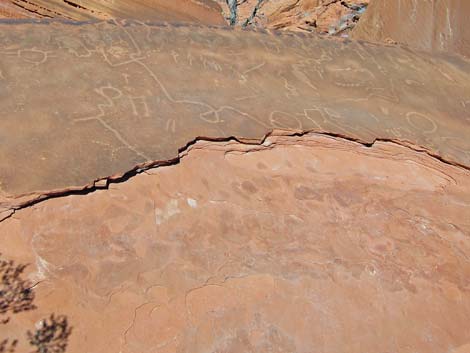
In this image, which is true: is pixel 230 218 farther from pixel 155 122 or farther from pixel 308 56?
pixel 308 56

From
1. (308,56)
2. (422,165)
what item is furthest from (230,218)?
(308,56)

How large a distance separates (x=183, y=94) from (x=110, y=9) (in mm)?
4466

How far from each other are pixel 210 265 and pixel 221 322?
0.34 metres

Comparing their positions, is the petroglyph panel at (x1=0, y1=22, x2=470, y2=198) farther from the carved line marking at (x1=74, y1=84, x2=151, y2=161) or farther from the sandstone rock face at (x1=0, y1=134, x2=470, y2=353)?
the sandstone rock face at (x1=0, y1=134, x2=470, y2=353)

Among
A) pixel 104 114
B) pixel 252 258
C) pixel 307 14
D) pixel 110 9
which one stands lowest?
pixel 307 14

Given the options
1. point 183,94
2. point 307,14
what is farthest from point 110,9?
point 183,94

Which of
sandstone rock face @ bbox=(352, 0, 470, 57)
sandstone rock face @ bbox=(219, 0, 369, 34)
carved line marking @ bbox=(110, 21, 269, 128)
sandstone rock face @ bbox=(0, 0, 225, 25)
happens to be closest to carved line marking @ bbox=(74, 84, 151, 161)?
carved line marking @ bbox=(110, 21, 269, 128)

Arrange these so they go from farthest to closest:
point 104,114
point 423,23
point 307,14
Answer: point 307,14 → point 423,23 → point 104,114

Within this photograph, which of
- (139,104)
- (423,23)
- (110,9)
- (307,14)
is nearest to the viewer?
(139,104)

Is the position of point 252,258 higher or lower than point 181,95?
lower

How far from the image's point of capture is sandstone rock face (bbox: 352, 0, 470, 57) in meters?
6.10

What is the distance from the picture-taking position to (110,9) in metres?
7.55

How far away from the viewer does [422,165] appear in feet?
11.8

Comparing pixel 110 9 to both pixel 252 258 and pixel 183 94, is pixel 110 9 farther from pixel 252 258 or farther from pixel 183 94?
pixel 252 258
